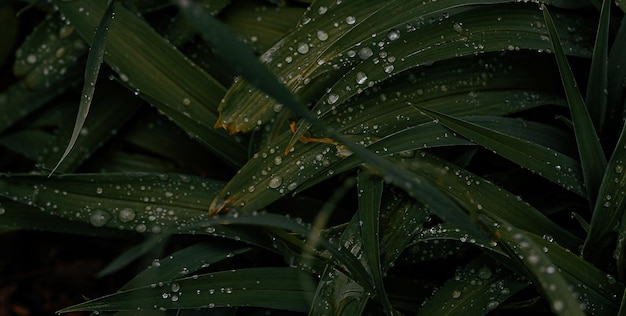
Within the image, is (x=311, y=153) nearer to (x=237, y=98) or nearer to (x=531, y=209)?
(x=237, y=98)

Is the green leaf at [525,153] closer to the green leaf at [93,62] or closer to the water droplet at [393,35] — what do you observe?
the water droplet at [393,35]

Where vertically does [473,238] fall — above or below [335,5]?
below

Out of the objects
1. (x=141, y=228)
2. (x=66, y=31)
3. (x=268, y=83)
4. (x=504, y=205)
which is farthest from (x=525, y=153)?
(x=66, y=31)

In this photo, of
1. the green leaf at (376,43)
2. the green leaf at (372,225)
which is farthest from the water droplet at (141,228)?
the green leaf at (372,225)

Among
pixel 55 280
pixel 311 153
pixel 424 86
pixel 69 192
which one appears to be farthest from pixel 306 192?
pixel 55 280

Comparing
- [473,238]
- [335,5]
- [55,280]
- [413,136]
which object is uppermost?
[335,5]

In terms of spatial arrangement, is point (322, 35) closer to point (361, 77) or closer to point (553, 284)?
point (361, 77)

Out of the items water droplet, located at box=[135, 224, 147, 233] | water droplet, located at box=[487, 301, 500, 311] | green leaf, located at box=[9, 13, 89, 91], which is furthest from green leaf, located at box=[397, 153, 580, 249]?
green leaf, located at box=[9, 13, 89, 91]

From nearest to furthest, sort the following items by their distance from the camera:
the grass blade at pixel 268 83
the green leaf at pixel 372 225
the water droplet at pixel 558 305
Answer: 1. the grass blade at pixel 268 83
2. the water droplet at pixel 558 305
3. the green leaf at pixel 372 225
